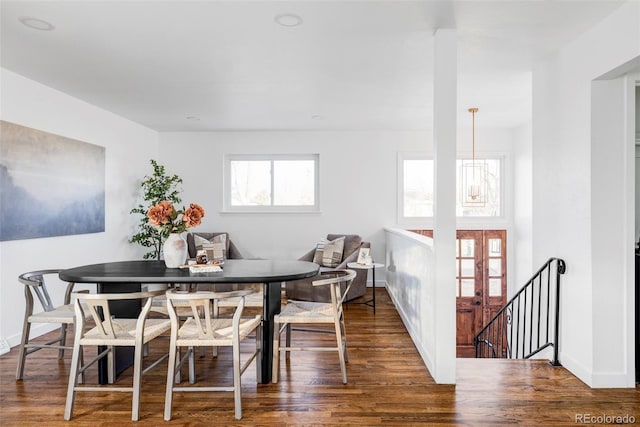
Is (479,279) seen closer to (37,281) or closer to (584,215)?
(584,215)

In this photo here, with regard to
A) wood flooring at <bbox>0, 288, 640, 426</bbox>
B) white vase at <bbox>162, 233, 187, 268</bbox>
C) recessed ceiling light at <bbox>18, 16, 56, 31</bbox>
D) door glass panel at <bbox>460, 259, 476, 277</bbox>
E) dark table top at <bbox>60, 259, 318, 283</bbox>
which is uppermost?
recessed ceiling light at <bbox>18, 16, 56, 31</bbox>

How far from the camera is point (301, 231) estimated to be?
6.68 m

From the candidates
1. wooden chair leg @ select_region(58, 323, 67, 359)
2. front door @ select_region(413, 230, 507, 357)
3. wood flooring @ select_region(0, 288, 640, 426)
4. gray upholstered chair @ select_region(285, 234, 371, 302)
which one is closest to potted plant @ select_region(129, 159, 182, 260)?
gray upholstered chair @ select_region(285, 234, 371, 302)

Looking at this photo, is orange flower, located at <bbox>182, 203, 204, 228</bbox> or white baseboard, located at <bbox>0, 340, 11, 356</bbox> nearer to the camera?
orange flower, located at <bbox>182, 203, 204, 228</bbox>

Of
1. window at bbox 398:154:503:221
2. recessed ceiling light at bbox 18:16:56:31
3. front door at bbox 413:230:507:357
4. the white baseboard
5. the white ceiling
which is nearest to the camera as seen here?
the white ceiling

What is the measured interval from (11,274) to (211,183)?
335 centimetres

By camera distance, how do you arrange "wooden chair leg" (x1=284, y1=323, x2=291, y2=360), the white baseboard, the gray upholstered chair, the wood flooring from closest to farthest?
the wood flooring < "wooden chair leg" (x1=284, y1=323, x2=291, y2=360) < the white baseboard < the gray upholstered chair

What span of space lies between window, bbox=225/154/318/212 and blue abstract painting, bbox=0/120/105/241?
2.07m

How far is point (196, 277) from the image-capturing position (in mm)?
2691

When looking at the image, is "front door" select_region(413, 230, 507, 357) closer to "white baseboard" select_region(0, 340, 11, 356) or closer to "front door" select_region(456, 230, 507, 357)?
"front door" select_region(456, 230, 507, 357)

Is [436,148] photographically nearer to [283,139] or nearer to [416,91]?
[416,91]

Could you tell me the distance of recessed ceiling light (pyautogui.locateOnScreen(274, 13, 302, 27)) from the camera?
2.66 m

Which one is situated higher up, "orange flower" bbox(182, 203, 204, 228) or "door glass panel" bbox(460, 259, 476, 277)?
"orange flower" bbox(182, 203, 204, 228)

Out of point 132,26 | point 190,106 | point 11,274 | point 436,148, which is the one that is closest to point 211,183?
point 190,106
